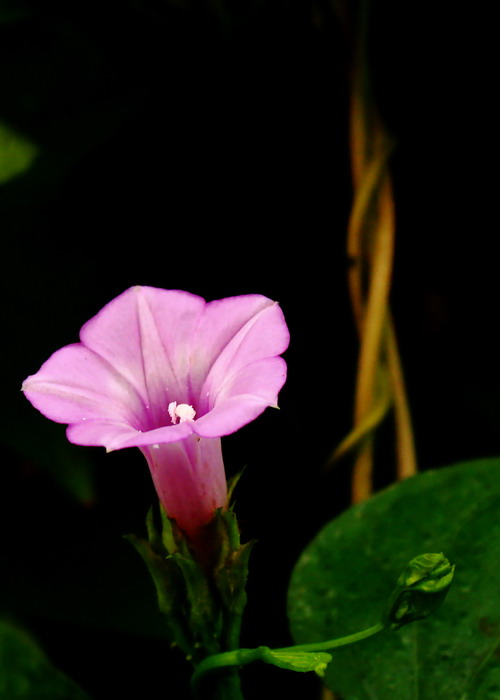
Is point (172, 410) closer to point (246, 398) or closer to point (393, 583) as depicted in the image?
point (246, 398)

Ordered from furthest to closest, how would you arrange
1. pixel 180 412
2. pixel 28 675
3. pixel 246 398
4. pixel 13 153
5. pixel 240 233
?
pixel 240 233 < pixel 13 153 < pixel 28 675 < pixel 180 412 < pixel 246 398

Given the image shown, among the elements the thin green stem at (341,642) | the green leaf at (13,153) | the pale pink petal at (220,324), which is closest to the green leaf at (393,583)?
the thin green stem at (341,642)

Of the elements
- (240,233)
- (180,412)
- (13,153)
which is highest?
(13,153)

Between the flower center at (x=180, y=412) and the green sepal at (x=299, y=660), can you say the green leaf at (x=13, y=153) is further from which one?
the green sepal at (x=299, y=660)

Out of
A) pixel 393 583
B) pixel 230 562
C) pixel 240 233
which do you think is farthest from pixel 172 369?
pixel 240 233

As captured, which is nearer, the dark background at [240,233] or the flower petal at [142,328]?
the flower petal at [142,328]

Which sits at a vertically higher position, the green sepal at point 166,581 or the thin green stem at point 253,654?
the green sepal at point 166,581

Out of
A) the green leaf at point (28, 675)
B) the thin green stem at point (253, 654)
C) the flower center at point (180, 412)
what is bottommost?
the green leaf at point (28, 675)
